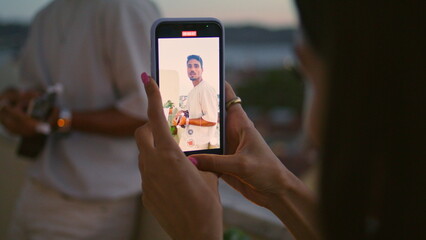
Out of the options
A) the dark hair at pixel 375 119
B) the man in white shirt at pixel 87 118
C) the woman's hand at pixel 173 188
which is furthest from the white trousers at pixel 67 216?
the dark hair at pixel 375 119

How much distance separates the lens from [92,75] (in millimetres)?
1790

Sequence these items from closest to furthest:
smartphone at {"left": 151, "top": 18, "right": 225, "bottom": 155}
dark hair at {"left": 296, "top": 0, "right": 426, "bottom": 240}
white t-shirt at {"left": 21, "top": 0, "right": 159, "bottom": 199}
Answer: dark hair at {"left": 296, "top": 0, "right": 426, "bottom": 240}, smartphone at {"left": 151, "top": 18, "right": 225, "bottom": 155}, white t-shirt at {"left": 21, "top": 0, "right": 159, "bottom": 199}

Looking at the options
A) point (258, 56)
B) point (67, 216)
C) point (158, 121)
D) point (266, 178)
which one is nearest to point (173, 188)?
point (158, 121)

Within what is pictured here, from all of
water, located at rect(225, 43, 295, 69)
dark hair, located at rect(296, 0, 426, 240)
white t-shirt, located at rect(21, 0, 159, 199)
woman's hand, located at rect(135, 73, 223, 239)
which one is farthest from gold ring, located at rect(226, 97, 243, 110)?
water, located at rect(225, 43, 295, 69)

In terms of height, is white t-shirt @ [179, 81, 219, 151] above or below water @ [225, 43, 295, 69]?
above

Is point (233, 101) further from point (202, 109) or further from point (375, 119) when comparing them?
point (375, 119)

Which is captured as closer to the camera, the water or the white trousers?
the white trousers

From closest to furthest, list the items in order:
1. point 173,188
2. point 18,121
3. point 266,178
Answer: point 173,188, point 266,178, point 18,121

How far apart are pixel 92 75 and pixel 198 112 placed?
81 cm

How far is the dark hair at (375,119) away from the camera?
469mm

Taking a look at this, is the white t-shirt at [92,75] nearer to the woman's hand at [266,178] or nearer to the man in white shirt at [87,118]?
the man in white shirt at [87,118]

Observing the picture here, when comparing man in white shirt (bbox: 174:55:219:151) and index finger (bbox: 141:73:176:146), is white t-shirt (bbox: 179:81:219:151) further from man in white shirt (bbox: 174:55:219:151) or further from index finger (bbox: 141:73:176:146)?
index finger (bbox: 141:73:176:146)

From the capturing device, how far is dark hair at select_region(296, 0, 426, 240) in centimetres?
47

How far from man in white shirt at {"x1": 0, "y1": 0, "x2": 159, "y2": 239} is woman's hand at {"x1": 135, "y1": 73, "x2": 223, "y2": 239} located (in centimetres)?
88
